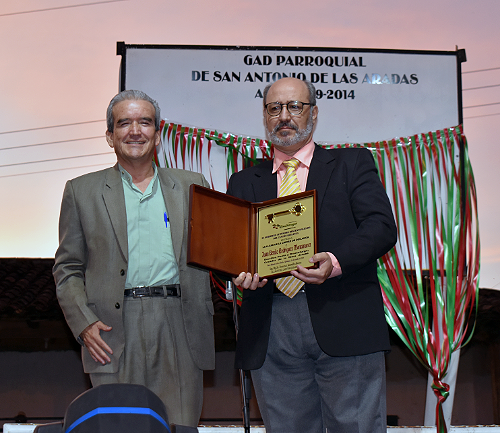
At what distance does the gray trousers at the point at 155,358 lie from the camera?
254cm

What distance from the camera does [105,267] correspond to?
2570 mm

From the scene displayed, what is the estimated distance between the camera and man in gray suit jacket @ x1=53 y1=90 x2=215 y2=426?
254cm

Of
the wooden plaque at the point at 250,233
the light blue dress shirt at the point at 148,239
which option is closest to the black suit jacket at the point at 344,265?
the wooden plaque at the point at 250,233

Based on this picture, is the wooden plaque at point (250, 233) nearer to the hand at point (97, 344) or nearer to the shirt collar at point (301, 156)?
the shirt collar at point (301, 156)

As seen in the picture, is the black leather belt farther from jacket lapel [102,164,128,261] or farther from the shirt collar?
the shirt collar

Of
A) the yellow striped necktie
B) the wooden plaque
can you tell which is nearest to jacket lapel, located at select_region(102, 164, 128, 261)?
the wooden plaque

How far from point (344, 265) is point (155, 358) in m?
0.88

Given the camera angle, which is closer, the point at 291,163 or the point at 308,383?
the point at 308,383

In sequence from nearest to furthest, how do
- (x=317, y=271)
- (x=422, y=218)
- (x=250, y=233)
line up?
(x=317, y=271) < (x=250, y=233) < (x=422, y=218)

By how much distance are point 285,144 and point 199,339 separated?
2.94 feet

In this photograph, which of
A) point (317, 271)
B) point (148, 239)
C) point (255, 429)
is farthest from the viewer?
point (255, 429)

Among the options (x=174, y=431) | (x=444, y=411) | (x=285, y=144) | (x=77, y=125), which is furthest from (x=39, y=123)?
(x=174, y=431)

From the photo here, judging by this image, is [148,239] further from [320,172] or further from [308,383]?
[308,383]

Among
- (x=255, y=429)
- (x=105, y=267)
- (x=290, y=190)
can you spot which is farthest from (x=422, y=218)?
(x=105, y=267)
